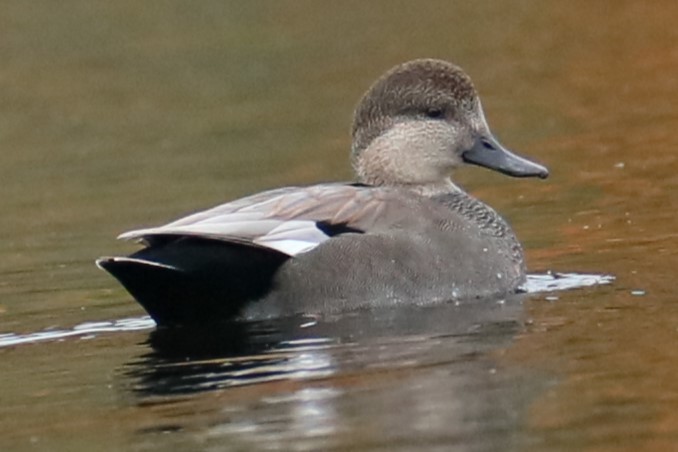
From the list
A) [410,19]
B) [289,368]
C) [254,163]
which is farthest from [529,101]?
[289,368]

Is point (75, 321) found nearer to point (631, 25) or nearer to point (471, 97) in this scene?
point (471, 97)

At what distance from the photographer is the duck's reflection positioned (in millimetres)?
7270

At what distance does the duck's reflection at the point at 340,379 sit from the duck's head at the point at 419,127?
1.16 m

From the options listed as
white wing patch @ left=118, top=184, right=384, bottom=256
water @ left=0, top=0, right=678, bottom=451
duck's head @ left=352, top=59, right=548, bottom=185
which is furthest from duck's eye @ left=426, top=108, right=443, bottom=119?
water @ left=0, top=0, right=678, bottom=451

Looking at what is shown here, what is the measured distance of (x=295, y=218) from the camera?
9727mm

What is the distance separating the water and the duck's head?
2.63 feet

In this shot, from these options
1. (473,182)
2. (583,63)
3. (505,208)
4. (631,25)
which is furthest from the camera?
(631,25)

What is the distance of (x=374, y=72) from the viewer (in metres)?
21.9

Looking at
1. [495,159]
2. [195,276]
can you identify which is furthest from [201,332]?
[495,159]

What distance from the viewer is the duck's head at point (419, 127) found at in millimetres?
10867

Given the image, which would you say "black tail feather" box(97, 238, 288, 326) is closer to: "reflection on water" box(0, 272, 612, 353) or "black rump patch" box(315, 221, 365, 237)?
"reflection on water" box(0, 272, 612, 353)

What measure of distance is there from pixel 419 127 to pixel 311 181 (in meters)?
4.27

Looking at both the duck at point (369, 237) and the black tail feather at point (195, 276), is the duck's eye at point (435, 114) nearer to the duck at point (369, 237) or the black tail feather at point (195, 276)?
the duck at point (369, 237)

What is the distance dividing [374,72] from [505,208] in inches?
356
